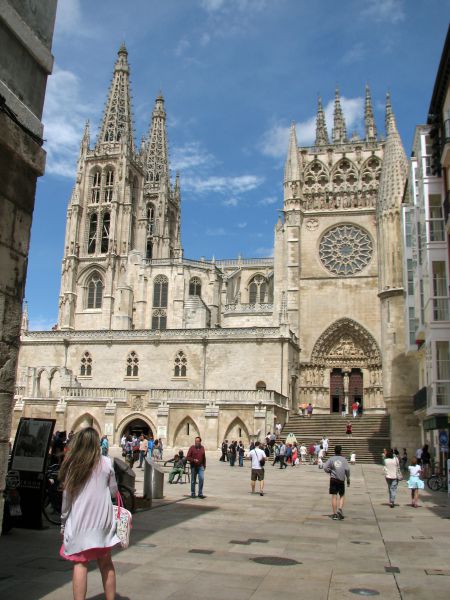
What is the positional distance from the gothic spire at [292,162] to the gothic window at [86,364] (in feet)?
65.6

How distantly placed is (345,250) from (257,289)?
1293cm

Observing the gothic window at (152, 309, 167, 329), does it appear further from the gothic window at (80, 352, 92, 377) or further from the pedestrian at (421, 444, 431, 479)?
the pedestrian at (421, 444, 431, 479)

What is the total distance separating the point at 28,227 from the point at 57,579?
3.77 meters

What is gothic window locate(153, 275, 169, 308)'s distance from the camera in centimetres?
5212

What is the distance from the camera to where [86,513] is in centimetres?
487

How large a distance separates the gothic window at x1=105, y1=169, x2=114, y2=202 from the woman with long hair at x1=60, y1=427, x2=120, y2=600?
5880cm

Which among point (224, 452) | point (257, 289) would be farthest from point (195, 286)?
point (224, 452)

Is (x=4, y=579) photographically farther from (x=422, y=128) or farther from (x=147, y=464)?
(x=422, y=128)

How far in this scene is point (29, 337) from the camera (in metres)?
43.3

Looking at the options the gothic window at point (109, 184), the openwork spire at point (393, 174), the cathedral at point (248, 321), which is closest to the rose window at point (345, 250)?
the cathedral at point (248, 321)

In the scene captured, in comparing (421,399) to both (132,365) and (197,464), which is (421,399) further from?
(132,365)

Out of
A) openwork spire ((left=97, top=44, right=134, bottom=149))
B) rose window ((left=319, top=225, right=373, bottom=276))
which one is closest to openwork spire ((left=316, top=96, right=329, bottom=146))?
rose window ((left=319, top=225, right=373, bottom=276))

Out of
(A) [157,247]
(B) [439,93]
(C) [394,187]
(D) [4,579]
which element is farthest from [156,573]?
(A) [157,247]

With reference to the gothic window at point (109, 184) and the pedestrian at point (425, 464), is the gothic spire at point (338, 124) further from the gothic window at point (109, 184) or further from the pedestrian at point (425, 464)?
the pedestrian at point (425, 464)
